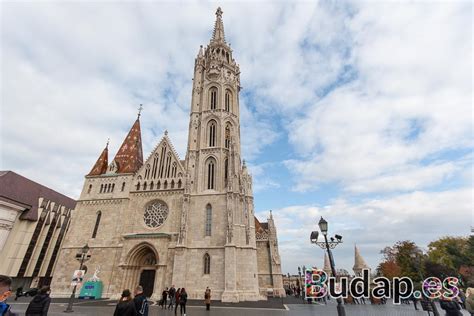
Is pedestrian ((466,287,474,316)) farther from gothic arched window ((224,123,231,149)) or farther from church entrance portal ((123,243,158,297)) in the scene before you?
gothic arched window ((224,123,231,149))

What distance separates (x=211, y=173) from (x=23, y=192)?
21219mm

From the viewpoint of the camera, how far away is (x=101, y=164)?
28.8 meters

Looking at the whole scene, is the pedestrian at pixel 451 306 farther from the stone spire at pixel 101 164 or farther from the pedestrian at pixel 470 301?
the stone spire at pixel 101 164

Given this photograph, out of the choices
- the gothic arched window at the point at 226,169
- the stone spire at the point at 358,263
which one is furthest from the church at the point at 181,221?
the stone spire at the point at 358,263

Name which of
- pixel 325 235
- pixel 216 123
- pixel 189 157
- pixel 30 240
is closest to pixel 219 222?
pixel 189 157

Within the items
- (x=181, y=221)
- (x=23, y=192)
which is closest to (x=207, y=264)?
(x=181, y=221)

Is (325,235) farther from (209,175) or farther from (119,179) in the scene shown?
(119,179)

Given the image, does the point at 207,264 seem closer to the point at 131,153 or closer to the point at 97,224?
the point at 97,224

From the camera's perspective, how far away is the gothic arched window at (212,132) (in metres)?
27.6

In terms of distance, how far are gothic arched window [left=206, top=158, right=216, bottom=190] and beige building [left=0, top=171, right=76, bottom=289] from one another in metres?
19.7

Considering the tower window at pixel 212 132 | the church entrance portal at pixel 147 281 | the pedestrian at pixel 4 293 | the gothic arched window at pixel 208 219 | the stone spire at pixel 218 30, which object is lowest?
the pedestrian at pixel 4 293

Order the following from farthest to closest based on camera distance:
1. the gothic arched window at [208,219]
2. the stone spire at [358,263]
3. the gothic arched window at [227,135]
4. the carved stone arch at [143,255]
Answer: the stone spire at [358,263] < the gothic arched window at [227,135] < the gothic arched window at [208,219] < the carved stone arch at [143,255]

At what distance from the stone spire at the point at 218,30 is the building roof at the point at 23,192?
3046cm

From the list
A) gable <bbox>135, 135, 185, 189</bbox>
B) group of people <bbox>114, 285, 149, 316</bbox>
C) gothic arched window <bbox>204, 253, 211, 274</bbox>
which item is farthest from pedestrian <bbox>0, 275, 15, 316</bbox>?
gable <bbox>135, 135, 185, 189</bbox>
